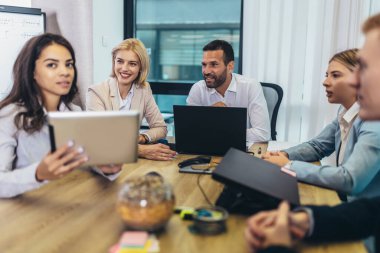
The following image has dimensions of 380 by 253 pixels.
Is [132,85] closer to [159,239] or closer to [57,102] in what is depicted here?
[57,102]

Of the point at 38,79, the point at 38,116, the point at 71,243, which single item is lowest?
the point at 71,243

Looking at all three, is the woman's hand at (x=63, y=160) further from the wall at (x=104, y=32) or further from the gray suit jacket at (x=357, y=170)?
the wall at (x=104, y=32)

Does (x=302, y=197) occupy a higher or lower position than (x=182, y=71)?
lower

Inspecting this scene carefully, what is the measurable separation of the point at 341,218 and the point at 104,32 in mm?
3001

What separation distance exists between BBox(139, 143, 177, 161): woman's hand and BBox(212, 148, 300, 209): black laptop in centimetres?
54

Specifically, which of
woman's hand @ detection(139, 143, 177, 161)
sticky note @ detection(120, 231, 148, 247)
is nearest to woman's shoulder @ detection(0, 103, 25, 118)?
woman's hand @ detection(139, 143, 177, 161)

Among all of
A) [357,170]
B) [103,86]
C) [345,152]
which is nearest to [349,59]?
[345,152]

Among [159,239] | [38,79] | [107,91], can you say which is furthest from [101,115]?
[107,91]

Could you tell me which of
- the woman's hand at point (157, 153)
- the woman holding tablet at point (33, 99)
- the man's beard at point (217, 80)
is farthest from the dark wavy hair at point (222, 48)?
the woman holding tablet at point (33, 99)

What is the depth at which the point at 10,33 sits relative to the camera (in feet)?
9.71

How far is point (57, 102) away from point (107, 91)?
2.64 feet

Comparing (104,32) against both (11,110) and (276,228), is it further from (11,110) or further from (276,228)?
(276,228)

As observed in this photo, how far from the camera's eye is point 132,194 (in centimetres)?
99

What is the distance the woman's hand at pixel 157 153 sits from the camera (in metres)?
1.83
